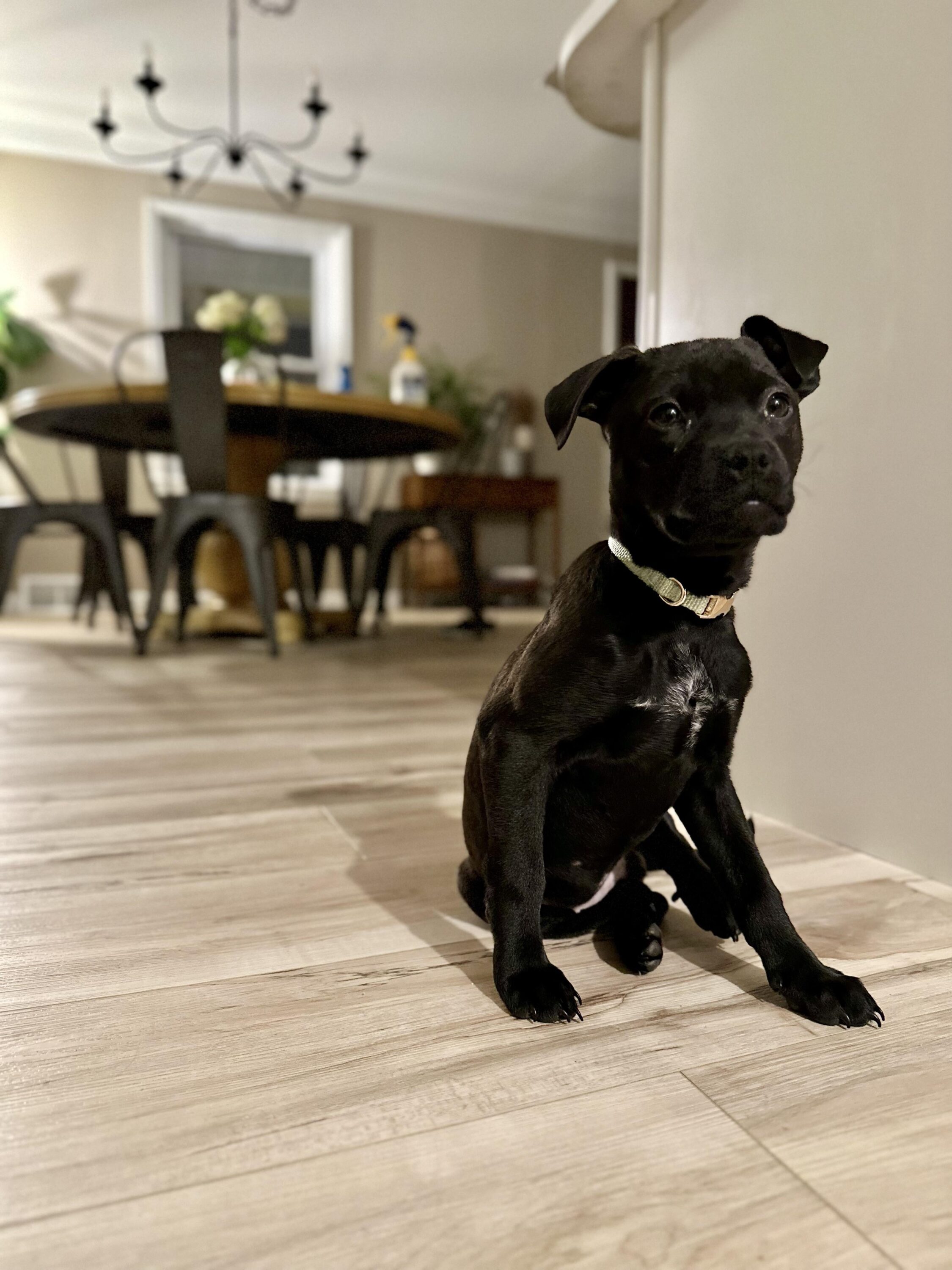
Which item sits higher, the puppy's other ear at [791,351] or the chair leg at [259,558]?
the puppy's other ear at [791,351]

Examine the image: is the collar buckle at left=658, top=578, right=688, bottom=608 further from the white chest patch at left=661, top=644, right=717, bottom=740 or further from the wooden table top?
the wooden table top

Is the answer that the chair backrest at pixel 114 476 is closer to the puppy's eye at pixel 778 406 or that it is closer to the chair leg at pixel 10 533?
the chair leg at pixel 10 533

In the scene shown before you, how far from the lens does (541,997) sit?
714 mm

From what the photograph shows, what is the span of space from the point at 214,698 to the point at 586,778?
1735mm

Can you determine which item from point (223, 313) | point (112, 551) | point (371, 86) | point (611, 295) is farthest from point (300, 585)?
point (611, 295)

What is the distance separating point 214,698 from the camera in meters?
2.34

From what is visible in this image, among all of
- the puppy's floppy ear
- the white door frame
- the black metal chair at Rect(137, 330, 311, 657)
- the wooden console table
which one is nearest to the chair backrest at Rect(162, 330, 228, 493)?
the black metal chair at Rect(137, 330, 311, 657)

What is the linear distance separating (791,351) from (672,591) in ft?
0.73

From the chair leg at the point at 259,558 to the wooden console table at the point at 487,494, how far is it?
8.65 feet

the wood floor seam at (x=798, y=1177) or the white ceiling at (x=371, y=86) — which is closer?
the wood floor seam at (x=798, y=1177)

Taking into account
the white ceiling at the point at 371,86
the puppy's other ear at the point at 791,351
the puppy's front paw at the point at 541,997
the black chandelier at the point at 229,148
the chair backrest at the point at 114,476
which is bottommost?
the puppy's front paw at the point at 541,997

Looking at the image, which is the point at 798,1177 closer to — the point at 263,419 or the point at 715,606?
the point at 715,606

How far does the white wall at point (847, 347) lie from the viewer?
3.29 feet

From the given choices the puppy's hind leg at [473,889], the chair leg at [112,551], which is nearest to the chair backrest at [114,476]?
the chair leg at [112,551]
